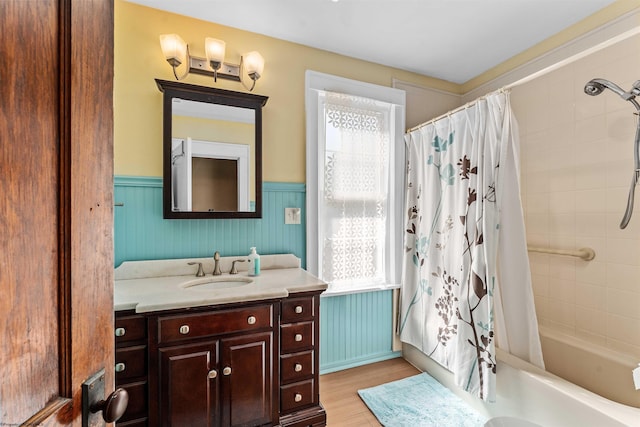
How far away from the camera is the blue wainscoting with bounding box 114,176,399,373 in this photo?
1.67 m

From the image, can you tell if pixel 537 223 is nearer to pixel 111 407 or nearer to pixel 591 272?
pixel 591 272

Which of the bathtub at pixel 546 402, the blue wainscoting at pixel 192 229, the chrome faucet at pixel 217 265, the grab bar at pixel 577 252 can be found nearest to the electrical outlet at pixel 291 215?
the blue wainscoting at pixel 192 229

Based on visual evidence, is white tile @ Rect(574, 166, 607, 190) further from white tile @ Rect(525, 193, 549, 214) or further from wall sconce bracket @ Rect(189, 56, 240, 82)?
wall sconce bracket @ Rect(189, 56, 240, 82)

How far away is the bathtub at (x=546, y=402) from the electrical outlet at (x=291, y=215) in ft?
4.79

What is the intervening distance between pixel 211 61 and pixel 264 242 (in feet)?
3.92

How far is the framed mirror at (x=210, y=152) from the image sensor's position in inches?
67.6

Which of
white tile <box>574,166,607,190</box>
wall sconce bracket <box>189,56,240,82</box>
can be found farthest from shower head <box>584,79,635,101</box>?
wall sconce bracket <box>189,56,240,82</box>

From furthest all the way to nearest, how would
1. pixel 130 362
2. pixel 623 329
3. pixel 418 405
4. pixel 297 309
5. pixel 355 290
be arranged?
pixel 355 290
pixel 418 405
pixel 623 329
pixel 297 309
pixel 130 362

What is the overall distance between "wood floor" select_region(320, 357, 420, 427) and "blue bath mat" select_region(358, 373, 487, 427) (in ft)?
0.19

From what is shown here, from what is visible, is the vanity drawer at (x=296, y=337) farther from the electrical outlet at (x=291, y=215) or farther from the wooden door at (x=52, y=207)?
the wooden door at (x=52, y=207)

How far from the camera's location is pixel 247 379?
139 cm

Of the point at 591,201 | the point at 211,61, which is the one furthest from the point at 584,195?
the point at 211,61

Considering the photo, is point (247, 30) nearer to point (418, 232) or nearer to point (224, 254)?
point (224, 254)

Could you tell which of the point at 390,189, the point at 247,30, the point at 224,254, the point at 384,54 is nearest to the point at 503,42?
the point at 384,54
